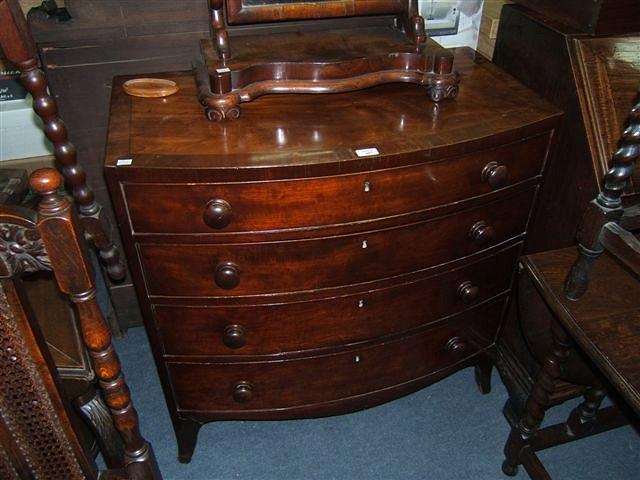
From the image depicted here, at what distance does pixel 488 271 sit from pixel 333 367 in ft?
1.78

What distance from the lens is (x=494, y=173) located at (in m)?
1.42

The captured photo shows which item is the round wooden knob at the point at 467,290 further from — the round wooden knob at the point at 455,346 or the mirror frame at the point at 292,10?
the mirror frame at the point at 292,10

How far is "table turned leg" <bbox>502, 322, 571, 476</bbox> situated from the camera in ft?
5.05

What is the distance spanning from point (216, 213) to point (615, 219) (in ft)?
2.78

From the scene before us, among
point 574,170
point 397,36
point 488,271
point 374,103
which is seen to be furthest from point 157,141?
point 574,170

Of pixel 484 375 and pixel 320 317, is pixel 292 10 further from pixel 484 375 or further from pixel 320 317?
pixel 484 375

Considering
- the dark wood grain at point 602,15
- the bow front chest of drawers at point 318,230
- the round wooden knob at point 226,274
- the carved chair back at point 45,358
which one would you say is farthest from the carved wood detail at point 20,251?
the dark wood grain at point 602,15

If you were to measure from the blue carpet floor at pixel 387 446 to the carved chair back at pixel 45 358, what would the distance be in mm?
736

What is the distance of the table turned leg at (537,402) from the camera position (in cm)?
154

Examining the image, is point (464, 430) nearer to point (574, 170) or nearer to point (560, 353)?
point (560, 353)

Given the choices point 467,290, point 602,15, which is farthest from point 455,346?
point 602,15

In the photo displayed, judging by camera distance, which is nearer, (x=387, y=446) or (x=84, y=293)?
(x=84, y=293)

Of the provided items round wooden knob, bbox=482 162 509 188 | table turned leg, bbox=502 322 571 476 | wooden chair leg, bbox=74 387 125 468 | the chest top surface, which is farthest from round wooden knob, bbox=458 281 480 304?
wooden chair leg, bbox=74 387 125 468

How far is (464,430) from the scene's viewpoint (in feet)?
6.65
